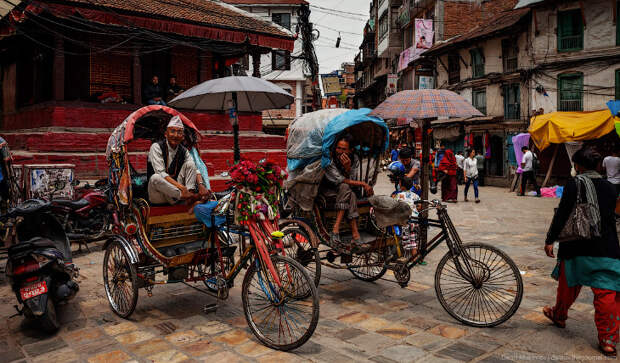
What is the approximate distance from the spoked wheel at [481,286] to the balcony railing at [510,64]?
22667 millimetres

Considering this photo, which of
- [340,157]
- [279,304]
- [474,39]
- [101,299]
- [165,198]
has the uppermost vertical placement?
[474,39]

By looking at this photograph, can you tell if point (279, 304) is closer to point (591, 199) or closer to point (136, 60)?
point (591, 199)

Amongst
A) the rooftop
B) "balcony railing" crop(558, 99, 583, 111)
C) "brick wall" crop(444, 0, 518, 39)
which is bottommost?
"balcony railing" crop(558, 99, 583, 111)

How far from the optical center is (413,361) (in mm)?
3779

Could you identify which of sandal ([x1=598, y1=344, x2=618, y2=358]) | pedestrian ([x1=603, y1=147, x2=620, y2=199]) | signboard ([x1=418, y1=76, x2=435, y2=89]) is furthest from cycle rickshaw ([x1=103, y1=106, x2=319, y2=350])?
signboard ([x1=418, y1=76, x2=435, y2=89])

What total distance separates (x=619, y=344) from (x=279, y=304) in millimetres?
3169

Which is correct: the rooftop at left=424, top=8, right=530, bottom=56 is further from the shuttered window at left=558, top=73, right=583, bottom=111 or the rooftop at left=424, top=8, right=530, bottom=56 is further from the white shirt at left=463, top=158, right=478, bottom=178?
the white shirt at left=463, top=158, right=478, bottom=178

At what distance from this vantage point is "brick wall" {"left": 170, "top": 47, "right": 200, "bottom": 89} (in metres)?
17.3

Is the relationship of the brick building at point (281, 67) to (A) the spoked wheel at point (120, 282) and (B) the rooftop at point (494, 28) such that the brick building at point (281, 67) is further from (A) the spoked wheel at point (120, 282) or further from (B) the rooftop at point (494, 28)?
(A) the spoked wheel at point (120, 282)

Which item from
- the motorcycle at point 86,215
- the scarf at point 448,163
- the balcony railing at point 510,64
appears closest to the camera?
the motorcycle at point 86,215

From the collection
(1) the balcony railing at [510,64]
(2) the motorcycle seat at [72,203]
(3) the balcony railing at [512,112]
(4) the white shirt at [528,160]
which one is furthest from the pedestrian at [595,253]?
(1) the balcony railing at [510,64]

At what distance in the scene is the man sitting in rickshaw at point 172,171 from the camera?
4934 mm

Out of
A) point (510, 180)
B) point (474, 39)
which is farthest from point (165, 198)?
point (474, 39)

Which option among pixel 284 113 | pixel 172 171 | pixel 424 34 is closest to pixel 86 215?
pixel 172 171
